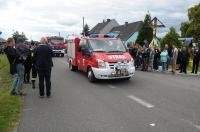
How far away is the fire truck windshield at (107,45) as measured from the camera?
14.9 m

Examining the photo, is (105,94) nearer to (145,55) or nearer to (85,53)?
(85,53)

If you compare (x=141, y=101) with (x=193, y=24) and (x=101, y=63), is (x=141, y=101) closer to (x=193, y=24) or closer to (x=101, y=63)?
(x=101, y=63)

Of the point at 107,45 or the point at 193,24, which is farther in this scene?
the point at 193,24

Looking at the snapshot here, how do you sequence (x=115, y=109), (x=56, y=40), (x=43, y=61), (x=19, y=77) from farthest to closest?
(x=56, y=40)
(x=19, y=77)
(x=43, y=61)
(x=115, y=109)

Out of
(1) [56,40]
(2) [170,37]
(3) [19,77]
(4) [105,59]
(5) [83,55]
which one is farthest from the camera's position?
(2) [170,37]

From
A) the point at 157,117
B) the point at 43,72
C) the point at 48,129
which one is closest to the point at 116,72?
the point at 43,72

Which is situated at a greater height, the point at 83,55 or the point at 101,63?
the point at 83,55

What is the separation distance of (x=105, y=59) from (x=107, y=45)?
163 centimetres

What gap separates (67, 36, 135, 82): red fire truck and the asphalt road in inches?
31.7

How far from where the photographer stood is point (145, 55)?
20547mm

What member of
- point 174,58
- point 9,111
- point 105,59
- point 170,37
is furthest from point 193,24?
point 9,111

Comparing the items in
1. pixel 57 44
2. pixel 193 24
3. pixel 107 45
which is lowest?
pixel 57 44

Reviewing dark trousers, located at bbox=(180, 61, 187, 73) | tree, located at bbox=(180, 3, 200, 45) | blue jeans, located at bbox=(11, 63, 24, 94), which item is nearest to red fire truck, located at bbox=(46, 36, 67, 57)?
dark trousers, located at bbox=(180, 61, 187, 73)

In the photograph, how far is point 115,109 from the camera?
8.66m
